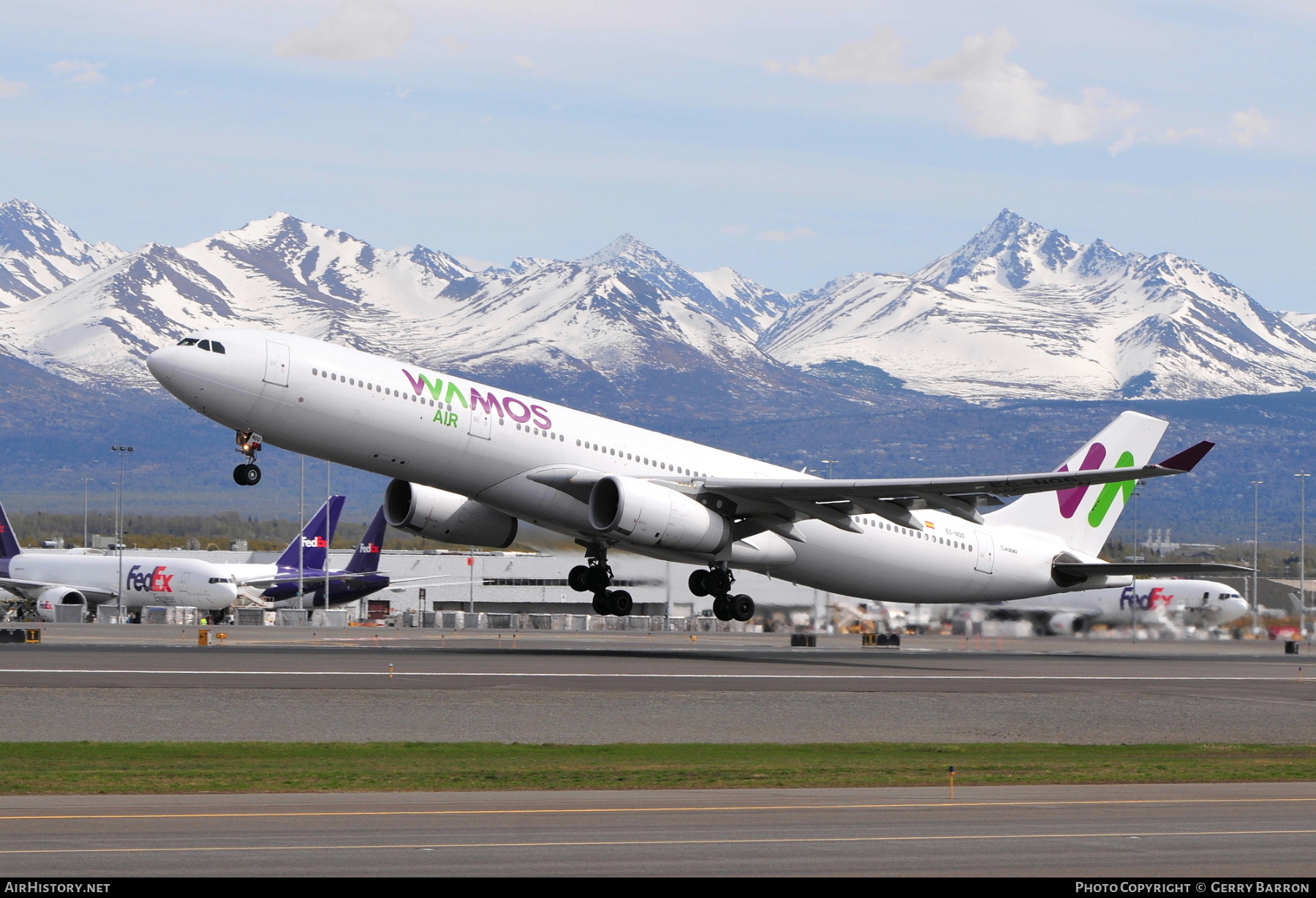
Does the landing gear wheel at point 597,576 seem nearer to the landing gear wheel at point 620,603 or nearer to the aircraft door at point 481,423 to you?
the landing gear wheel at point 620,603

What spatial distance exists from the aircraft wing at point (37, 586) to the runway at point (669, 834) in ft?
275

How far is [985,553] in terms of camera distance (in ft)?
190

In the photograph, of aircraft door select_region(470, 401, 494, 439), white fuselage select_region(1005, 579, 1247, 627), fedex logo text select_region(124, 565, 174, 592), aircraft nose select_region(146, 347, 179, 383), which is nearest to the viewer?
aircraft nose select_region(146, 347, 179, 383)

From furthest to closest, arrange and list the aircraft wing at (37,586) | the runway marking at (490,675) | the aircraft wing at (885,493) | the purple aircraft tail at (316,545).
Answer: the purple aircraft tail at (316,545) < the aircraft wing at (37,586) < the aircraft wing at (885,493) < the runway marking at (490,675)

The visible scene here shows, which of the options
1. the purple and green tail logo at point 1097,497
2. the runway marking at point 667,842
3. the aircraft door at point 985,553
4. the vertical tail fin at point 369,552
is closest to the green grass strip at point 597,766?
the runway marking at point 667,842

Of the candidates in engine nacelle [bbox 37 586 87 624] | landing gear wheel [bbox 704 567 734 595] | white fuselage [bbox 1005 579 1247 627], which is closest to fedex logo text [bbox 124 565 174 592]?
engine nacelle [bbox 37 586 87 624]

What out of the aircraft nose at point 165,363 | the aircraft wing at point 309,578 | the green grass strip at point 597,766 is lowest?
the green grass strip at point 597,766

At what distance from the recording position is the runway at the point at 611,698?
34.2 m

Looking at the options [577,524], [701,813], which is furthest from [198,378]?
[701,813]

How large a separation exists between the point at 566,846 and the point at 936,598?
41192 mm

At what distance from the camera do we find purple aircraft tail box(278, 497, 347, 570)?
11331 centimetres

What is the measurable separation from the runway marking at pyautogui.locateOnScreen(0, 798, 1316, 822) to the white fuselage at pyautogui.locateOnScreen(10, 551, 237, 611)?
3318 inches

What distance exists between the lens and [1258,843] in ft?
59.3

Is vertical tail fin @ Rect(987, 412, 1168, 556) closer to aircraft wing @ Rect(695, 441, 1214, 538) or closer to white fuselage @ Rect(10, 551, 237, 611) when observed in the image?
aircraft wing @ Rect(695, 441, 1214, 538)
